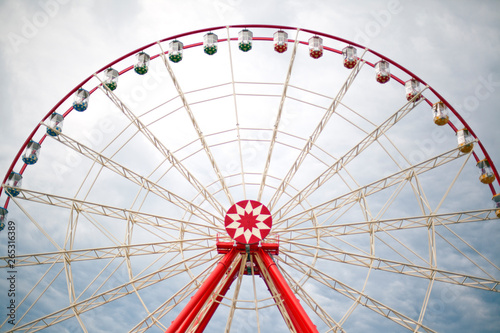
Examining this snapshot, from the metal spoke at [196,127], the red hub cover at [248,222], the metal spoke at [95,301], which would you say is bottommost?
the metal spoke at [95,301]

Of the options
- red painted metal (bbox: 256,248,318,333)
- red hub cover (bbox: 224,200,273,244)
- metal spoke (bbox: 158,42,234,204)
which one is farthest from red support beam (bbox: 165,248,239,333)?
metal spoke (bbox: 158,42,234,204)

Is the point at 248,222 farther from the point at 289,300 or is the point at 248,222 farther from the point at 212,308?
the point at 212,308

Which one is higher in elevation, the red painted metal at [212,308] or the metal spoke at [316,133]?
the metal spoke at [316,133]

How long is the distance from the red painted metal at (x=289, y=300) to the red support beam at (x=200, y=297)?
1555 mm

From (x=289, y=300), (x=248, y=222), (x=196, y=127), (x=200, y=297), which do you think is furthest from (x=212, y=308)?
(x=196, y=127)

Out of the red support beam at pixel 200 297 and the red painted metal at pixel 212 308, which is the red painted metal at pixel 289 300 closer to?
the red support beam at pixel 200 297

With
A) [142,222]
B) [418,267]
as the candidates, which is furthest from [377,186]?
[142,222]

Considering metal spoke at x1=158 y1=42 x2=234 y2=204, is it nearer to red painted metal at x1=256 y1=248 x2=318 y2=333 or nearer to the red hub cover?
the red hub cover

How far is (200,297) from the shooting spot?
690 inches

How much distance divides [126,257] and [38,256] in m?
3.77

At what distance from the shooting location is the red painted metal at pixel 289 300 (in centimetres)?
1611

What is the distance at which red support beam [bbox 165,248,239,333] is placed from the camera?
54.8 ft

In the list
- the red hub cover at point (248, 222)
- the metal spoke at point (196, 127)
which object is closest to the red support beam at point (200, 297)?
the red hub cover at point (248, 222)

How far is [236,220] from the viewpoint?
63.8 ft
